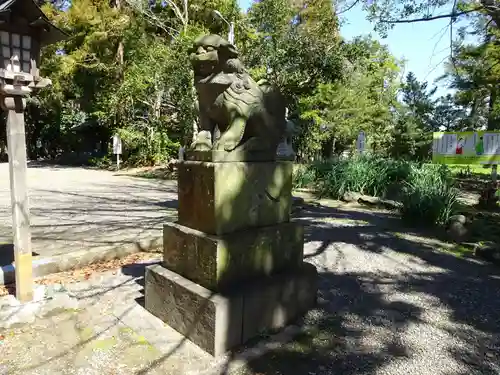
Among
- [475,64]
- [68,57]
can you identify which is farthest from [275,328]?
[68,57]

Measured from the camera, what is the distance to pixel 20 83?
292cm

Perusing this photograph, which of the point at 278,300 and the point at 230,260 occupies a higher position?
the point at 230,260

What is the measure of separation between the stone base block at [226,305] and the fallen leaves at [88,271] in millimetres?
1162

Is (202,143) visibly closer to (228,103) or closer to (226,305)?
(228,103)

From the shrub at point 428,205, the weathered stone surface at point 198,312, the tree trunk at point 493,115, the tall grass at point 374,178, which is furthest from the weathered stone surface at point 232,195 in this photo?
the tree trunk at point 493,115

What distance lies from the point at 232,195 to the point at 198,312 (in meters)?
0.85

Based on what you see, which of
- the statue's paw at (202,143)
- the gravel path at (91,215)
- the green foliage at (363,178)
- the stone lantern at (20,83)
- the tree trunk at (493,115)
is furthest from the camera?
the tree trunk at (493,115)

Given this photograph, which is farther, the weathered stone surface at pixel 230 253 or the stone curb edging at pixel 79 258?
the stone curb edging at pixel 79 258

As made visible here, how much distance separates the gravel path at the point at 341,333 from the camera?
2350 mm

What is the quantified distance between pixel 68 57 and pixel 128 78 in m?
4.32

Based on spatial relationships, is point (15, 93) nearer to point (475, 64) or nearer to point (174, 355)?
point (174, 355)

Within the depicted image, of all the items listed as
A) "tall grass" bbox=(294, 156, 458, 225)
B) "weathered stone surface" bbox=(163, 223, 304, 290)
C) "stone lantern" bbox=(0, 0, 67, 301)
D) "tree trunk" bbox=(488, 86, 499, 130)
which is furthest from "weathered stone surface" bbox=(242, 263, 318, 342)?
"tree trunk" bbox=(488, 86, 499, 130)

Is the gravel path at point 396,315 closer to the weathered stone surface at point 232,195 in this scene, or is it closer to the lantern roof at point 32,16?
the weathered stone surface at point 232,195

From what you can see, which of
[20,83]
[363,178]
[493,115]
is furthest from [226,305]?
[493,115]
